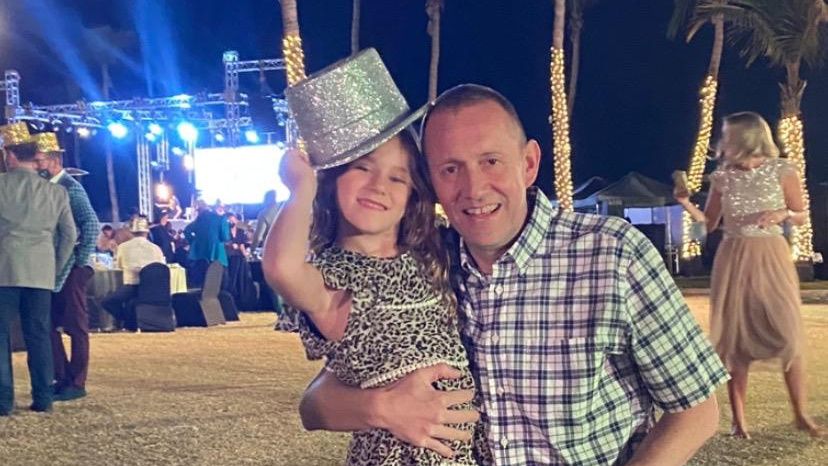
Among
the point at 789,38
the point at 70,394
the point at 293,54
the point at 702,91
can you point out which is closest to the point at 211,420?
the point at 70,394

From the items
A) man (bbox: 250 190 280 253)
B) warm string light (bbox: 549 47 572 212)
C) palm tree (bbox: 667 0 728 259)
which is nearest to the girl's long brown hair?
man (bbox: 250 190 280 253)

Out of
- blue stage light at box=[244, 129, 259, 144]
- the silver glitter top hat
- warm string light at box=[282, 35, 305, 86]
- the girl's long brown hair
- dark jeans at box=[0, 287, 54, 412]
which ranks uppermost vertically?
warm string light at box=[282, 35, 305, 86]

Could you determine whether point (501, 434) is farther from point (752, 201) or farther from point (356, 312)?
point (752, 201)

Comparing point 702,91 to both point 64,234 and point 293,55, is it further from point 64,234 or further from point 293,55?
point 64,234

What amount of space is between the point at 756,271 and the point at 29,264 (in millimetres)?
4894

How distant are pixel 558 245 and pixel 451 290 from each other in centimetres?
27

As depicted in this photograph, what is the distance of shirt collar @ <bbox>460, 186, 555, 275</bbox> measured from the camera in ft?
5.86

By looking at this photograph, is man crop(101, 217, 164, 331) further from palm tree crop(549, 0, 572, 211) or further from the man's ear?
the man's ear

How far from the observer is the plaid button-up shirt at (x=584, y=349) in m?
1.71

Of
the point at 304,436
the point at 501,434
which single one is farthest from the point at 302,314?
the point at 304,436

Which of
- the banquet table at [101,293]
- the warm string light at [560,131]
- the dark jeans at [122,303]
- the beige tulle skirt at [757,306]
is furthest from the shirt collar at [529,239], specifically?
the warm string light at [560,131]

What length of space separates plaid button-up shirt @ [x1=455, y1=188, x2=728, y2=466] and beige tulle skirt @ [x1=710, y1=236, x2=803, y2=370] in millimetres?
3300

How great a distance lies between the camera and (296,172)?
6.03 ft

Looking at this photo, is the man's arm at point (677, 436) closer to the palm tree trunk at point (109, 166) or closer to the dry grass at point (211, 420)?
the dry grass at point (211, 420)
